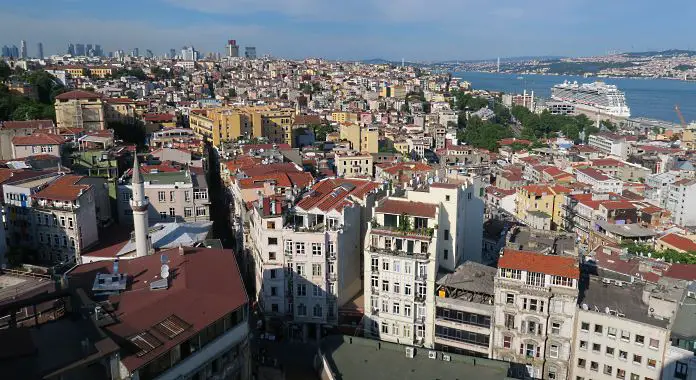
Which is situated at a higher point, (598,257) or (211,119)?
(211,119)

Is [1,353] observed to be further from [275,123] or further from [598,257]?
[275,123]

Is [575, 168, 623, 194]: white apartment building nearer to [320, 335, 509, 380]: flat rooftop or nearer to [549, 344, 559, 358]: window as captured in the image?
[549, 344, 559, 358]: window

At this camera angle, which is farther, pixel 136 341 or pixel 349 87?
pixel 349 87

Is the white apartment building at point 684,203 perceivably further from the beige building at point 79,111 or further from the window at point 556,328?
the beige building at point 79,111

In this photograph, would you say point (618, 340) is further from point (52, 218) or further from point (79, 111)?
point (79, 111)

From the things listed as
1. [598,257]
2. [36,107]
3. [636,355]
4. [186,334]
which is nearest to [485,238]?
[598,257]

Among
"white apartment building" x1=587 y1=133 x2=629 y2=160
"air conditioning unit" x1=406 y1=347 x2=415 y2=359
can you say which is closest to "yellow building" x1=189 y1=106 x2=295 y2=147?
"air conditioning unit" x1=406 y1=347 x2=415 y2=359
